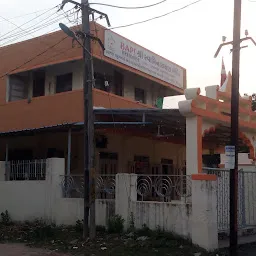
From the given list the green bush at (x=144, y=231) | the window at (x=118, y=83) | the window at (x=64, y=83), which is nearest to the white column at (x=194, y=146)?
the green bush at (x=144, y=231)

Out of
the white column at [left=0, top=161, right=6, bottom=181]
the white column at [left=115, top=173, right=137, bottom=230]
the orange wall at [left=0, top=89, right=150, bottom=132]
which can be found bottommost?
the white column at [left=115, top=173, right=137, bottom=230]

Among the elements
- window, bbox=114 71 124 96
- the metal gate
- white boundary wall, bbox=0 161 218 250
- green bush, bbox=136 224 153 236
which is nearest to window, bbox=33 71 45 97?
window, bbox=114 71 124 96

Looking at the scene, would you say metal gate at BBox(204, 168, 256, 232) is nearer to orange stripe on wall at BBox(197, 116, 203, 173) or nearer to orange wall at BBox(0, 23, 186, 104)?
orange stripe on wall at BBox(197, 116, 203, 173)

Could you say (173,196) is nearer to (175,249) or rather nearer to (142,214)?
(142,214)

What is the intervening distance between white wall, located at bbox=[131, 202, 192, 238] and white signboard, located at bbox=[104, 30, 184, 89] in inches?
277

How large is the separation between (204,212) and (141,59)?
9765 mm

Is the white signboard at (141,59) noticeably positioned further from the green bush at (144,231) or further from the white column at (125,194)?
the green bush at (144,231)

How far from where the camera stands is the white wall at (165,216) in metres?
10.1

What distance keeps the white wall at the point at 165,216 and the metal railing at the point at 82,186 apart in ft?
3.46

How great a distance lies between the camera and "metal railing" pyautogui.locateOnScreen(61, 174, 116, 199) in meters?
11.9

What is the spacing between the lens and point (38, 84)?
59.4 ft

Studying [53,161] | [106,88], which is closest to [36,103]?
[106,88]

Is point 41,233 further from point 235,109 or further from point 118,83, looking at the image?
point 118,83

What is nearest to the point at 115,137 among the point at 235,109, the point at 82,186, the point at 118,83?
the point at 118,83
